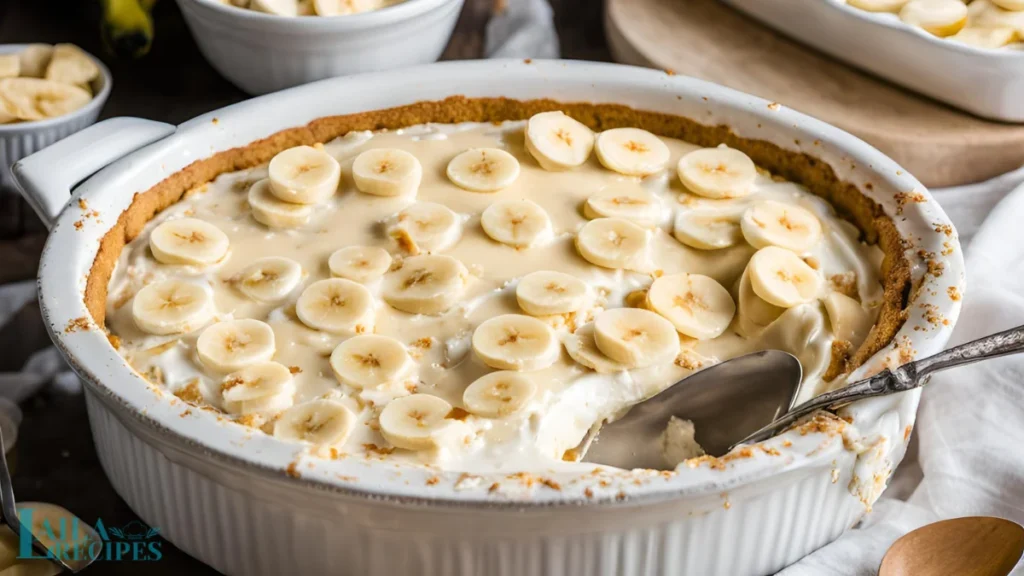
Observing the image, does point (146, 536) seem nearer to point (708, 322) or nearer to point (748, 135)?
point (708, 322)

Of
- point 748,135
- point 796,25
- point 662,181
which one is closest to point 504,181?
point 662,181

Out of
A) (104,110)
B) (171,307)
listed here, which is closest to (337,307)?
(171,307)

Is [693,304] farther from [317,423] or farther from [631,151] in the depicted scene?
[317,423]

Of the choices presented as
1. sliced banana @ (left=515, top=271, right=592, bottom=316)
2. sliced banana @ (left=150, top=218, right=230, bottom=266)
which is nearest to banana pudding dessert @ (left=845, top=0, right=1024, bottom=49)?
sliced banana @ (left=515, top=271, right=592, bottom=316)

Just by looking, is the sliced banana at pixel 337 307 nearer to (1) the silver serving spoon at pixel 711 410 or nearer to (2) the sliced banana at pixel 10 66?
(1) the silver serving spoon at pixel 711 410

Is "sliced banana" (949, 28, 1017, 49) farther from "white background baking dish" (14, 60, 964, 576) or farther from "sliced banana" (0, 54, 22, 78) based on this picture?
"sliced banana" (0, 54, 22, 78)

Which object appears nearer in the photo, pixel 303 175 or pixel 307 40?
pixel 303 175

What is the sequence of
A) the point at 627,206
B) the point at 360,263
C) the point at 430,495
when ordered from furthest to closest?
1. the point at 627,206
2. the point at 360,263
3. the point at 430,495

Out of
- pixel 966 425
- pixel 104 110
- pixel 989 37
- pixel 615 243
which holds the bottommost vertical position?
pixel 104 110
